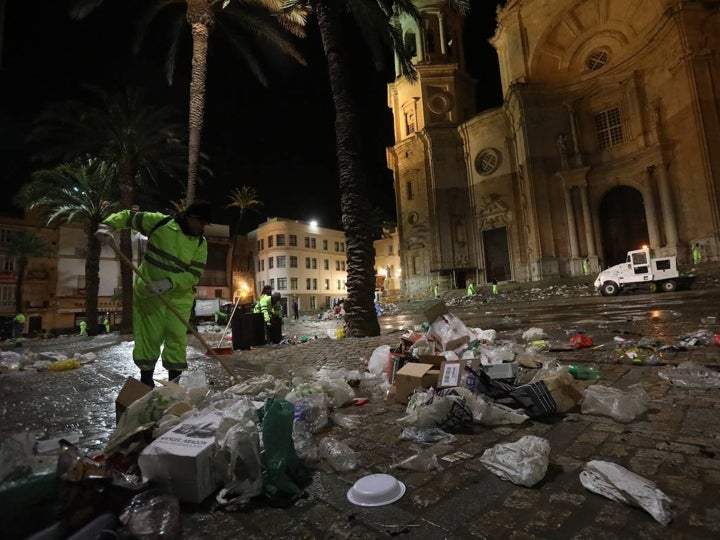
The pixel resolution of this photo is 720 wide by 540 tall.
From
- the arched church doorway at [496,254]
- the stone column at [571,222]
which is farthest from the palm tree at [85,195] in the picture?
the stone column at [571,222]

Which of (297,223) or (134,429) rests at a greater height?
(297,223)

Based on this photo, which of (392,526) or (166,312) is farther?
(166,312)

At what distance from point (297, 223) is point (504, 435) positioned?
5046 centimetres

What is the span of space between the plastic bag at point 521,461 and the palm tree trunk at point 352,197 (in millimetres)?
7176

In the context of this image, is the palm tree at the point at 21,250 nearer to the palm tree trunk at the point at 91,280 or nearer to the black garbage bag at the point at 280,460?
the palm tree trunk at the point at 91,280

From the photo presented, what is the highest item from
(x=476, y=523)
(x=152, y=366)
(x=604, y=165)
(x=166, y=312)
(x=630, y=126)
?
(x=630, y=126)

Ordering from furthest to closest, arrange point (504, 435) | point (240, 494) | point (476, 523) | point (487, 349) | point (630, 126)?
1. point (630, 126)
2. point (487, 349)
3. point (504, 435)
4. point (240, 494)
5. point (476, 523)

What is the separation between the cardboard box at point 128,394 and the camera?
102 inches

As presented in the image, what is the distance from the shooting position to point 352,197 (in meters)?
9.48

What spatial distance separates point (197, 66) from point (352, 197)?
8758 millimetres

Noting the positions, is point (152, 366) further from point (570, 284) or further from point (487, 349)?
point (570, 284)

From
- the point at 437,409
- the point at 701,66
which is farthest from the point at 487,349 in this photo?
the point at 701,66

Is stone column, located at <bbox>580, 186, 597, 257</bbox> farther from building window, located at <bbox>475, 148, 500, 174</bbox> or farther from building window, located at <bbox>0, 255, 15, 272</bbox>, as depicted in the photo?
building window, located at <bbox>0, 255, 15, 272</bbox>

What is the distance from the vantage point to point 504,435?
242cm
